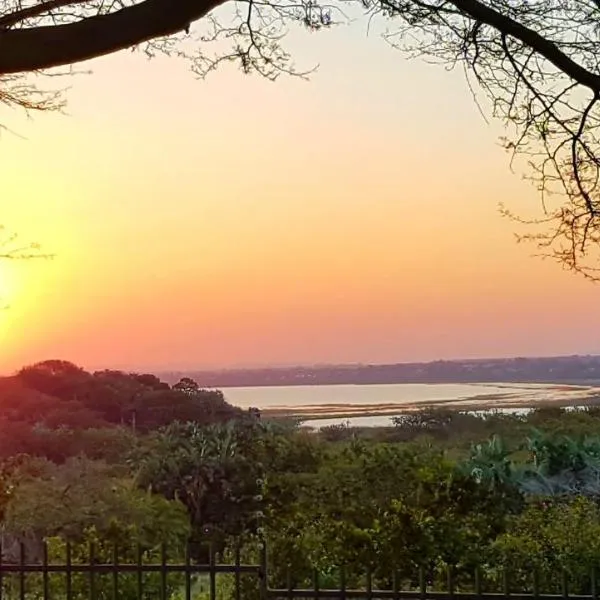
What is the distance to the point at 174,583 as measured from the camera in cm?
615

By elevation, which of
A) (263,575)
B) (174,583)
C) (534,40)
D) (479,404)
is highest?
(534,40)

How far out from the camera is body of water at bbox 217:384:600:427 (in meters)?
9.60

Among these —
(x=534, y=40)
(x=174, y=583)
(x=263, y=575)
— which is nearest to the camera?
(x=534, y=40)

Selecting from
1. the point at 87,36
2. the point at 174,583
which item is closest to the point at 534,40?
the point at 87,36

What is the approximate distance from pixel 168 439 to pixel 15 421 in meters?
1.98

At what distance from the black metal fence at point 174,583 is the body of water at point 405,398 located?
9.70 ft

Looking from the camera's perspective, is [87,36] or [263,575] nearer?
[87,36]

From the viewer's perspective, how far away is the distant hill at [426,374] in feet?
30.1

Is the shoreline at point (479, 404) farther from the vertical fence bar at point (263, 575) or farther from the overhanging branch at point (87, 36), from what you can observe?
the overhanging branch at point (87, 36)

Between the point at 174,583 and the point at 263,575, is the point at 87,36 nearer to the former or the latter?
the point at 263,575

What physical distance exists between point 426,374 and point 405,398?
0.36 m

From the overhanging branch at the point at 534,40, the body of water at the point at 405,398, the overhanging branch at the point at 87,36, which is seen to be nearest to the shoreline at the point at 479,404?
the body of water at the point at 405,398

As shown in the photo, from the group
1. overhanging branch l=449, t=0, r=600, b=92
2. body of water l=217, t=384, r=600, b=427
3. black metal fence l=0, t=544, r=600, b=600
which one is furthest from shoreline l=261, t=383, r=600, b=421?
overhanging branch l=449, t=0, r=600, b=92

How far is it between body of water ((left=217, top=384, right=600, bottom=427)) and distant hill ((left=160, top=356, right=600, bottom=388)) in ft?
0.50
